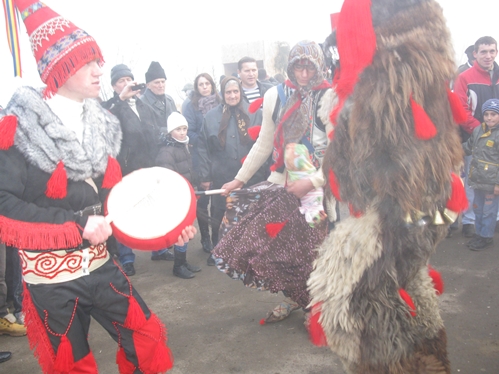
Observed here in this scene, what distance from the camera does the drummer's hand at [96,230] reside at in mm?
1925

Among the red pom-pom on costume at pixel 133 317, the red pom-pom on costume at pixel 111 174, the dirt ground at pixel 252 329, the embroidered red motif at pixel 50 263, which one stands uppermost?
the red pom-pom on costume at pixel 111 174

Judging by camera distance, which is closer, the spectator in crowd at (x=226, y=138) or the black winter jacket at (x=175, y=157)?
the black winter jacket at (x=175, y=157)

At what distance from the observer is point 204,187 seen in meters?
5.11

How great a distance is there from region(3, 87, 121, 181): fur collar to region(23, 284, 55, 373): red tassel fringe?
1.97ft

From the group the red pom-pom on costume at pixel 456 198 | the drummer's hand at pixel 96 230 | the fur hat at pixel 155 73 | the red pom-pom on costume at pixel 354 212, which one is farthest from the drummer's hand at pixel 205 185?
the red pom-pom on costume at pixel 456 198

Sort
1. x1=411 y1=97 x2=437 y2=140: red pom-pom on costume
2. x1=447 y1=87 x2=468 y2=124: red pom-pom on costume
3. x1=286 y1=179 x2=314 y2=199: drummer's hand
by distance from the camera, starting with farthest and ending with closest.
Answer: x1=286 y1=179 x2=314 y2=199: drummer's hand → x1=447 y1=87 x2=468 y2=124: red pom-pom on costume → x1=411 y1=97 x2=437 y2=140: red pom-pom on costume

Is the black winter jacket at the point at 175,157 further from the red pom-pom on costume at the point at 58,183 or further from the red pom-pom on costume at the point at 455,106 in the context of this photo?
the red pom-pom on costume at the point at 455,106

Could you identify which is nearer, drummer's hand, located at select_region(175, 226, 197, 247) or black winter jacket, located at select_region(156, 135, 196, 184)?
drummer's hand, located at select_region(175, 226, 197, 247)

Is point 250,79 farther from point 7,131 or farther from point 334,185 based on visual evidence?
point 7,131

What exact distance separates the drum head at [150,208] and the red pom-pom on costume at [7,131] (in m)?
0.46

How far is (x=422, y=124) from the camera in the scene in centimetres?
165

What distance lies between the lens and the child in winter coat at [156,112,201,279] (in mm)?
4559

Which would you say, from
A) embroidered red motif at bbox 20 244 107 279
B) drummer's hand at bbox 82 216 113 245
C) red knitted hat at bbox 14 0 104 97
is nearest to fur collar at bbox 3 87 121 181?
red knitted hat at bbox 14 0 104 97

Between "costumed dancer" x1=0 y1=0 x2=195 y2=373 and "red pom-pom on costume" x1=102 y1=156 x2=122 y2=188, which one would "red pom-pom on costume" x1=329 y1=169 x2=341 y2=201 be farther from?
→ "red pom-pom on costume" x1=102 y1=156 x2=122 y2=188
